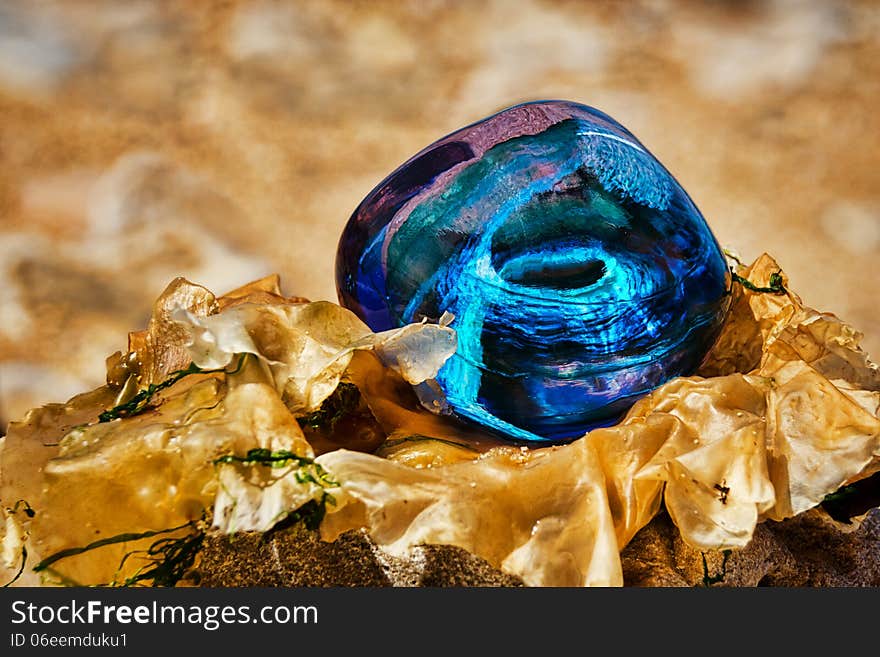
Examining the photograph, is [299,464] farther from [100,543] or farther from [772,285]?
[772,285]

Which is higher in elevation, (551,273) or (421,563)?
(551,273)

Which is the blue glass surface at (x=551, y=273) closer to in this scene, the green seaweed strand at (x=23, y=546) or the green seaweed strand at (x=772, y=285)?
the green seaweed strand at (x=772, y=285)

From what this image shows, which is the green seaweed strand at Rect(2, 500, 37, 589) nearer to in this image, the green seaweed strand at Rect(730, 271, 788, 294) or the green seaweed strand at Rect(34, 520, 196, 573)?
the green seaweed strand at Rect(34, 520, 196, 573)

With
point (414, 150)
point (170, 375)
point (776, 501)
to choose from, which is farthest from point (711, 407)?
point (414, 150)

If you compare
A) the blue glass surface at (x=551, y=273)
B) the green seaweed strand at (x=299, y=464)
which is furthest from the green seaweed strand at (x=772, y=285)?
the green seaweed strand at (x=299, y=464)

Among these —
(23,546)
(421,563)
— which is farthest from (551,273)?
(23,546)

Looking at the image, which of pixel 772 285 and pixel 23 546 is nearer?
pixel 23 546
